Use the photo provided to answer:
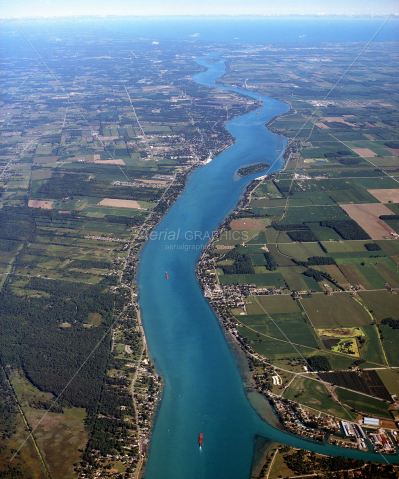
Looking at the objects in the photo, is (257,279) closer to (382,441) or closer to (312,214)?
(312,214)

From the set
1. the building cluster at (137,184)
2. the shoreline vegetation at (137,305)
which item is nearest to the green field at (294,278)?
the shoreline vegetation at (137,305)

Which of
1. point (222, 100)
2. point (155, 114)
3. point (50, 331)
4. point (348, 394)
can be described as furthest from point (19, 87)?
point (348, 394)

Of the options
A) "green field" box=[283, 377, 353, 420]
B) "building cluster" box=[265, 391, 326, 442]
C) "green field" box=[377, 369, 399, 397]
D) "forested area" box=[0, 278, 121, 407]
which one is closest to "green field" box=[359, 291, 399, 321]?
"green field" box=[377, 369, 399, 397]

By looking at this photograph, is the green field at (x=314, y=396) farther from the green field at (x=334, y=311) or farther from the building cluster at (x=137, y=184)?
the building cluster at (x=137, y=184)

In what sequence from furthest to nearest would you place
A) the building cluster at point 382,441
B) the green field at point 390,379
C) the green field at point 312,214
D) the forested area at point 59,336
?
the green field at point 312,214
the forested area at point 59,336
the green field at point 390,379
the building cluster at point 382,441

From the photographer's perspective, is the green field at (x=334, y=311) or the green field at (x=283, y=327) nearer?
the green field at (x=283, y=327)

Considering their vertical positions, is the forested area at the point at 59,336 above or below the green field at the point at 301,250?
below
